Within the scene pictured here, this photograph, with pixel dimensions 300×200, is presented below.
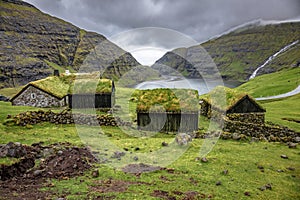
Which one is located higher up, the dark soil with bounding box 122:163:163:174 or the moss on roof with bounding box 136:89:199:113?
the moss on roof with bounding box 136:89:199:113

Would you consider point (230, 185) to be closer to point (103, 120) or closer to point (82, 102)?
point (103, 120)

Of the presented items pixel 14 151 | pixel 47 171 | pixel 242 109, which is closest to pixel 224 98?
pixel 242 109

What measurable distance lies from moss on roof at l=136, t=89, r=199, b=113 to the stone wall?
17423 millimetres

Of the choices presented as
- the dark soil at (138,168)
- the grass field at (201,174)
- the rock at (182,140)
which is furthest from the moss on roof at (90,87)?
the dark soil at (138,168)

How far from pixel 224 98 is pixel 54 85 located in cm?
2605

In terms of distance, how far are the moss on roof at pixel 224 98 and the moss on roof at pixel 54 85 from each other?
72.2 ft

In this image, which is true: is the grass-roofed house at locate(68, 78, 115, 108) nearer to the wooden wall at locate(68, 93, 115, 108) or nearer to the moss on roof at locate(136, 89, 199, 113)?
the wooden wall at locate(68, 93, 115, 108)

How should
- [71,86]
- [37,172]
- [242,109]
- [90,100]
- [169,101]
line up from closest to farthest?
[37,172] → [169,101] → [242,109] → [90,100] → [71,86]

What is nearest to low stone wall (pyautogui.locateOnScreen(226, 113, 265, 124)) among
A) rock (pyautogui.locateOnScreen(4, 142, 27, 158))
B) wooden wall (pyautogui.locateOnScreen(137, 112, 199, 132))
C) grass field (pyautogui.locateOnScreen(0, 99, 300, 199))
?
wooden wall (pyautogui.locateOnScreen(137, 112, 199, 132))

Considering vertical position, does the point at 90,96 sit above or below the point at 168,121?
above

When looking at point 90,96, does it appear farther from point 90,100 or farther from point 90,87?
point 90,87

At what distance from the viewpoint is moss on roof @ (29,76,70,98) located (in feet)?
114

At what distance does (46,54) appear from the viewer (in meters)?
187

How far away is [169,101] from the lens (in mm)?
22875
